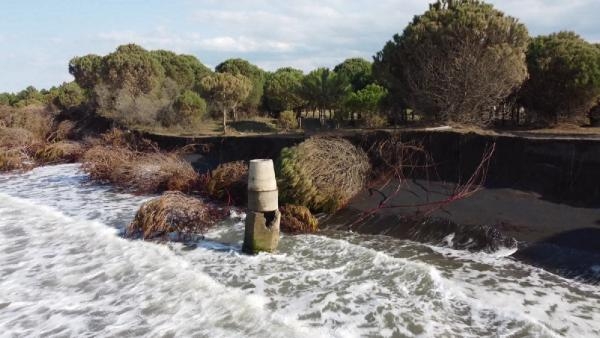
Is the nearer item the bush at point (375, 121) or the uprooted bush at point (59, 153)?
the bush at point (375, 121)

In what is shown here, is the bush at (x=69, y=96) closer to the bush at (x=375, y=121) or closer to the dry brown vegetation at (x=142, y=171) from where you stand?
the dry brown vegetation at (x=142, y=171)

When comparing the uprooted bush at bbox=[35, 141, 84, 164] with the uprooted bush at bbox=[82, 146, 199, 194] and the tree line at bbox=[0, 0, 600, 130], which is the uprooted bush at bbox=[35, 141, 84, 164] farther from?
the uprooted bush at bbox=[82, 146, 199, 194]

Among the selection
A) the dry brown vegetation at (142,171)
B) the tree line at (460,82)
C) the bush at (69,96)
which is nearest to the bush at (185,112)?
the tree line at (460,82)

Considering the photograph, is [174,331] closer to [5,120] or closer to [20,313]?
[20,313]

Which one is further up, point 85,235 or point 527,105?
point 527,105

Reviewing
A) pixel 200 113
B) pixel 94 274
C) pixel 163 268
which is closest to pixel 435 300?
pixel 163 268

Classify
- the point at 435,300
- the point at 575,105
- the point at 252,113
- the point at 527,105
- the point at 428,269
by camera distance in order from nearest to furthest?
the point at 435,300
the point at 428,269
the point at 575,105
the point at 527,105
the point at 252,113

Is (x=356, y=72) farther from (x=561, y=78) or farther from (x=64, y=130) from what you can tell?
(x=64, y=130)
